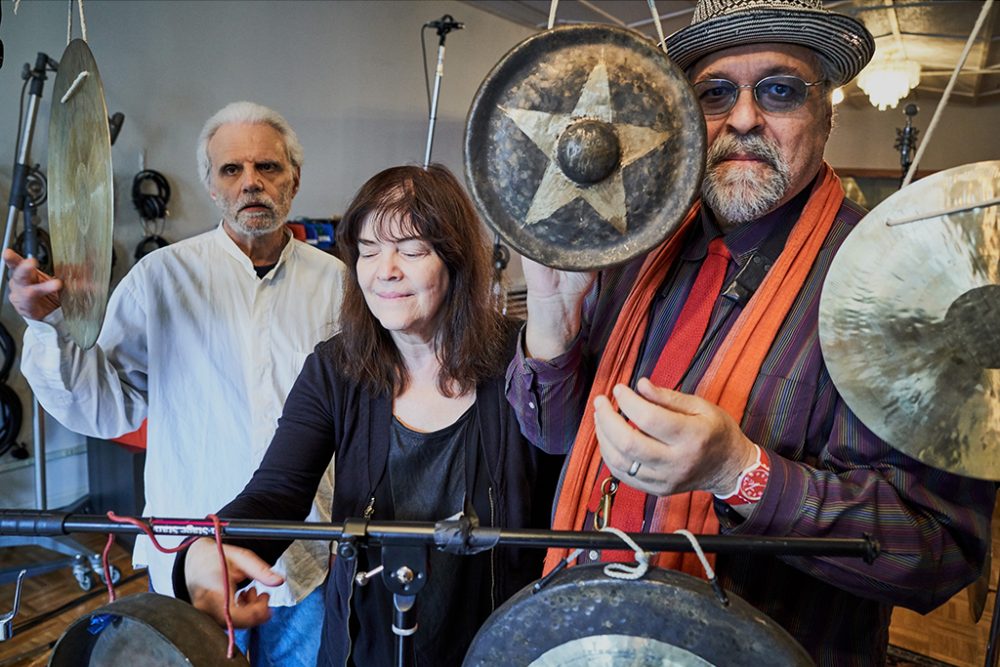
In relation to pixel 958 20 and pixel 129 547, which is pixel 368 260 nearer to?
pixel 129 547

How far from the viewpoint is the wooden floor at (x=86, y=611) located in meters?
2.68

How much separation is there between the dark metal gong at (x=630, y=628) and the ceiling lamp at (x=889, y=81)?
4.50 meters

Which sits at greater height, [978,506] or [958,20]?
[958,20]

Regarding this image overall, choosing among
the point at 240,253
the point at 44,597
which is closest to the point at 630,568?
the point at 240,253

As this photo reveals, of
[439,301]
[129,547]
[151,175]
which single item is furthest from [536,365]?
[151,175]

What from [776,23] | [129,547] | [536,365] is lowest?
[129,547]

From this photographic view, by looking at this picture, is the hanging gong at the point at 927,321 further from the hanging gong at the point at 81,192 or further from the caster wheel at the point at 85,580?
the caster wheel at the point at 85,580

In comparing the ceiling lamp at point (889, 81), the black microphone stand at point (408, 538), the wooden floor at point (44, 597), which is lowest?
the wooden floor at point (44, 597)

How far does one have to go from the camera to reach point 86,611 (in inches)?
115

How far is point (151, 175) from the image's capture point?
12.5ft

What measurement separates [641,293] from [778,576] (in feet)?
1.52

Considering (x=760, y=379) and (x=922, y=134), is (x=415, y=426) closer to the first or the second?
(x=760, y=379)

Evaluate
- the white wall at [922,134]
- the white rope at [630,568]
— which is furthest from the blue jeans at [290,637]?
the white wall at [922,134]

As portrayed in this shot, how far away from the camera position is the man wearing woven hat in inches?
33.4
